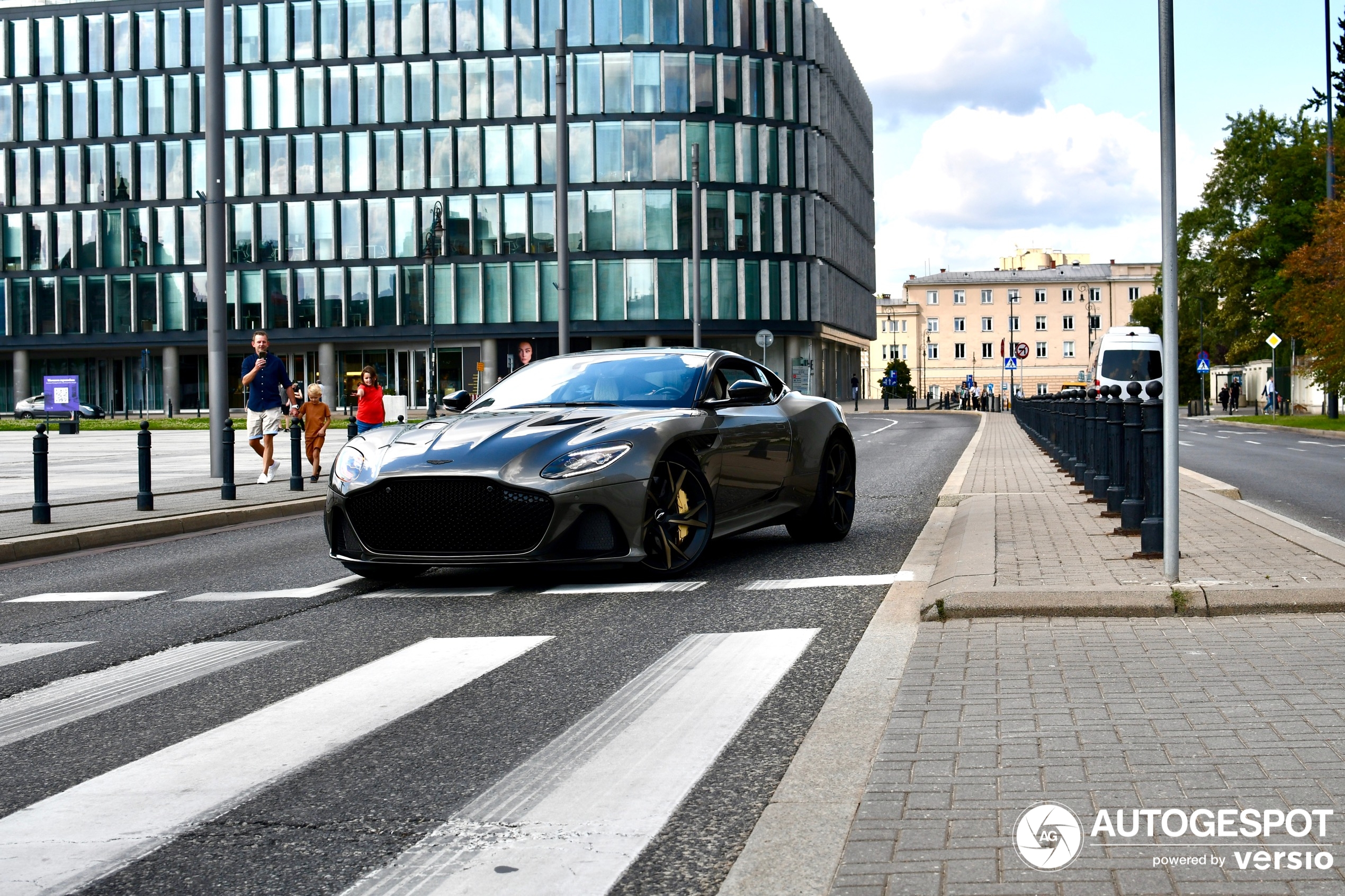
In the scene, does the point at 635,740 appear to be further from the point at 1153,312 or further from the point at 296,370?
the point at 1153,312

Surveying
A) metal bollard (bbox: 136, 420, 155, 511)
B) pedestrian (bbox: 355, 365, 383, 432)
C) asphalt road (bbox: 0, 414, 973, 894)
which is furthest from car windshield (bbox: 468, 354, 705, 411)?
pedestrian (bbox: 355, 365, 383, 432)

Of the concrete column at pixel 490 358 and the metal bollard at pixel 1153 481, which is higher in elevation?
the concrete column at pixel 490 358

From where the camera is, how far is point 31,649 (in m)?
6.57

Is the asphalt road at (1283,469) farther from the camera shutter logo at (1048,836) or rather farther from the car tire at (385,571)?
the camera shutter logo at (1048,836)

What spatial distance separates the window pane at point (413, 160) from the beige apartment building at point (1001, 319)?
82149 mm

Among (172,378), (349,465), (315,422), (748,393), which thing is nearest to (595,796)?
(349,465)

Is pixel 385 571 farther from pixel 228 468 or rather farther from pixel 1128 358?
pixel 1128 358

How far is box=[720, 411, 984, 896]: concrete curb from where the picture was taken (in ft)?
10.3

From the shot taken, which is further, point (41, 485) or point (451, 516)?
point (41, 485)

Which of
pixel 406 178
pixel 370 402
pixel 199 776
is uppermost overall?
pixel 406 178

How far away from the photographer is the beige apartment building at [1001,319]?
142875 mm

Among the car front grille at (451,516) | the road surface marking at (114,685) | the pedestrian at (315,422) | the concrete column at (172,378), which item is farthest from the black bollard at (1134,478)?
the concrete column at (172,378)

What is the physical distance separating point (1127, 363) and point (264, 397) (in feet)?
84.3

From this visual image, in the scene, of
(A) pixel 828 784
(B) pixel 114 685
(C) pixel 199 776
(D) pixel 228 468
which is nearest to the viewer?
(A) pixel 828 784
